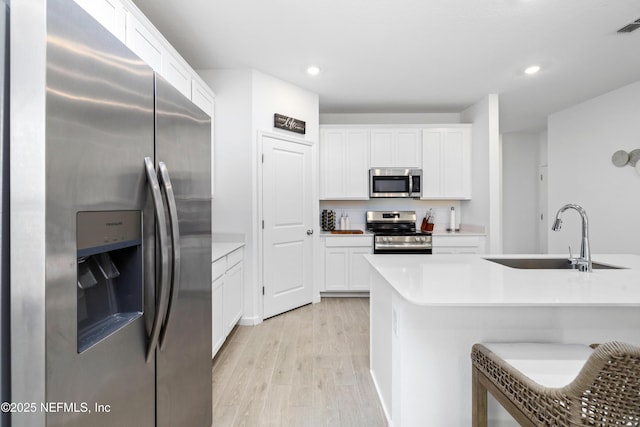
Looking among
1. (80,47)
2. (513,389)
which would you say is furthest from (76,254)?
(513,389)

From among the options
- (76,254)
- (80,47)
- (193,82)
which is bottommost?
(76,254)

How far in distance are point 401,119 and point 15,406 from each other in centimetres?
516

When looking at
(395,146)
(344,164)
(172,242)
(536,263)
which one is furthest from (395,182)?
(172,242)

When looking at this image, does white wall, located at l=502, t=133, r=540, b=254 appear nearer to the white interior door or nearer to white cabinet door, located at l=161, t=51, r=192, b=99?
the white interior door

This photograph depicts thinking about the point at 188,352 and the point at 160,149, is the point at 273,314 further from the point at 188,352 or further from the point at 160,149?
the point at 160,149

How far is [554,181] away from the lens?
5.29m

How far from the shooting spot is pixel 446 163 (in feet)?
15.3

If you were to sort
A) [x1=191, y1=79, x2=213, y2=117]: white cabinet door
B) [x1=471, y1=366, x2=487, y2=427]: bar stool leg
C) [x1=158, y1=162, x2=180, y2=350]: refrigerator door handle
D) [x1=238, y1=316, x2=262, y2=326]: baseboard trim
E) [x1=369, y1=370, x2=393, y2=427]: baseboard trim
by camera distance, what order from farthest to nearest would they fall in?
[x1=238, y1=316, x2=262, y2=326]: baseboard trim → [x1=191, y1=79, x2=213, y2=117]: white cabinet door → [x1=369, y1=370, x2=393, y2=427]: baseboard trim → [x1=471, y1=366, x2=487, y2=427]: bar stool leg → [x1=158, y1=162, x2=180, y2=350]: refrigerator door handle

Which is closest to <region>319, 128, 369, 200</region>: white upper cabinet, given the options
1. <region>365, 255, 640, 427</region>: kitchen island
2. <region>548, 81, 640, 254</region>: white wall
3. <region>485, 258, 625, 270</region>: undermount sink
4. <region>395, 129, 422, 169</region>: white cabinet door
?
<region>395, 129, 422, 169</region>: white cabinet door

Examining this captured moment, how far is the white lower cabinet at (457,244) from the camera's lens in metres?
4.33

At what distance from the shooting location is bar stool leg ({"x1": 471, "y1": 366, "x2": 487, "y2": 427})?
133 centimetres

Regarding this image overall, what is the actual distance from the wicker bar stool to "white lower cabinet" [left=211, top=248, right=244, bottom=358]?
5.38 feet

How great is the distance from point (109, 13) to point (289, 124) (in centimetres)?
222

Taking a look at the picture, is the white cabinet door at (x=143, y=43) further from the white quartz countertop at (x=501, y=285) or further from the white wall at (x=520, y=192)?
the white wall at (x=520, y=192)
